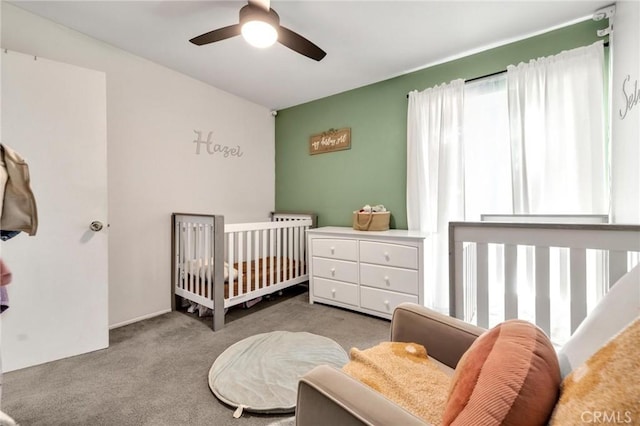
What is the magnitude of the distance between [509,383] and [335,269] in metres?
2.23

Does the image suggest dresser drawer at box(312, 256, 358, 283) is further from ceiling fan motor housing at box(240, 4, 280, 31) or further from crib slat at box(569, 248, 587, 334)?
ceiling fan motor housing at box(240, 4, 280, 31)

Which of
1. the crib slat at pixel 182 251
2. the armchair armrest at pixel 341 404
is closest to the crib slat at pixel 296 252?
the crib slat at pixel 182 251

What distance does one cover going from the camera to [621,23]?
171 centimetres

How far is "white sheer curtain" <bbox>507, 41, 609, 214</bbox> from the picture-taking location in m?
1.90

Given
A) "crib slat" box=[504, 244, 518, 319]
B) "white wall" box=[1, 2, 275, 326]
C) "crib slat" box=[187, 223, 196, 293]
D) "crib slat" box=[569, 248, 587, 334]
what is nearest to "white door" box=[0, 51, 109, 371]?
"white wall" box=[1, 2, 275, 326]

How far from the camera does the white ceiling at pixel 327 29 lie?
6.02ft

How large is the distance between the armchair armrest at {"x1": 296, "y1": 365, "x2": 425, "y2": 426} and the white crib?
66.8 inches

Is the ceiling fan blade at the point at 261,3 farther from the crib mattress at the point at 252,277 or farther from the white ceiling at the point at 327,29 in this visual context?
the crib mattress at the point at 252,277

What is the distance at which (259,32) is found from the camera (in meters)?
1.65

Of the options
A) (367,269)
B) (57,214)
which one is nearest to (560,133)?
(367,269)

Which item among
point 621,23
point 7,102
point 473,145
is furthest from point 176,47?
point 621,23

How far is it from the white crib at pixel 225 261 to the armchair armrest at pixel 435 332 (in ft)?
5.11

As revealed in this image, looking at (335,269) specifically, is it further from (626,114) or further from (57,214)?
(626,114)

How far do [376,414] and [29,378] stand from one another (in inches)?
83.9
